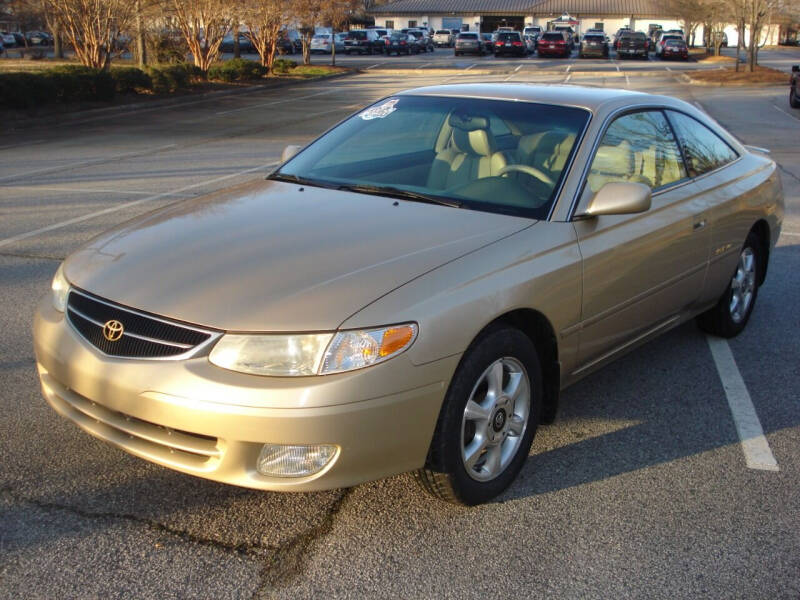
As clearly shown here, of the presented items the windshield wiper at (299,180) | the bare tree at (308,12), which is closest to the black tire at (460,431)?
the windshield wiper at (299,180)

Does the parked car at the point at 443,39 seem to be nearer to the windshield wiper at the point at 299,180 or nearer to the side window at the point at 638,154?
the side window at the point at 638,154

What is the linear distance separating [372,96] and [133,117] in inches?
365

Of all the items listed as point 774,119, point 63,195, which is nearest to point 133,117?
point 63,195

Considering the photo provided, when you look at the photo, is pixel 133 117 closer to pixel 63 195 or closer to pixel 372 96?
pixel 372 96

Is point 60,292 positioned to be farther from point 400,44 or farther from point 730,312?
point 400,44

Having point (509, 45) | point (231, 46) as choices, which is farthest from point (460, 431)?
point (231, 46)

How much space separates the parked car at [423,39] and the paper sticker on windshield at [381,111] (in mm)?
62131

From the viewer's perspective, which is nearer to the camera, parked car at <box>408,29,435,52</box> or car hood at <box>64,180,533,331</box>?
car hood at <box>64,180,533,331</box>

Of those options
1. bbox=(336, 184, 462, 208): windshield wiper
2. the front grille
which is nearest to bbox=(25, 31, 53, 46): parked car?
bbox=(336, 184, 462, 208): windshield wiper

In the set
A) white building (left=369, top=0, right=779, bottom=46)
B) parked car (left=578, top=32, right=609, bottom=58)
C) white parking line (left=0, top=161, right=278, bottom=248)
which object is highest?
white building (left=369, top=0, right=779, bottom=46)

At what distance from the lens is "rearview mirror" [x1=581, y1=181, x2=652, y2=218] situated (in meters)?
3.76

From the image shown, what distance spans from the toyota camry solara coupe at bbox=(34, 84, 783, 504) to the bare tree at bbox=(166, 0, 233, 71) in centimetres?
2493

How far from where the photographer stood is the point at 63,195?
396 inches

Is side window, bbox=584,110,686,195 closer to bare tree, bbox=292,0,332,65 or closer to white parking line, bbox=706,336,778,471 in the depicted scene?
white parking line, bbox=706,336,778,471
